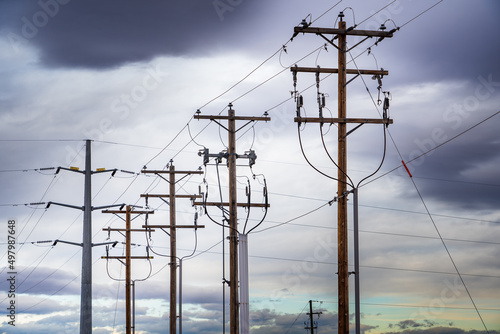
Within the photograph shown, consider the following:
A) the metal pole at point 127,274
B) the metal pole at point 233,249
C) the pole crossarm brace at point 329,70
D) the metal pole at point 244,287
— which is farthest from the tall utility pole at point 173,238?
the pole crossarm brace at point 329,70

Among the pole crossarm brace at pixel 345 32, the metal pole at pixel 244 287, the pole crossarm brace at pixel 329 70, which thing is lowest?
the metal pole at pixel 244 287

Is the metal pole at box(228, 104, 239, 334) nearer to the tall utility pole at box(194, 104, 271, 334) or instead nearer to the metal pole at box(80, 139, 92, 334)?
the tall utility pole at box(194, 104, 271, 334)

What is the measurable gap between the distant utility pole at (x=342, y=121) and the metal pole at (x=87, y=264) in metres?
13.2

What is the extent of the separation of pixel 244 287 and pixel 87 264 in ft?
23.2

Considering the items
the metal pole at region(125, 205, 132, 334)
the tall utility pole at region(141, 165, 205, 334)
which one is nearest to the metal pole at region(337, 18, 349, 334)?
the tall utility pole at region(141, 165, 205, 334)

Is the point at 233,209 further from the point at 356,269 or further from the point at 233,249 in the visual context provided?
the point at 356,269

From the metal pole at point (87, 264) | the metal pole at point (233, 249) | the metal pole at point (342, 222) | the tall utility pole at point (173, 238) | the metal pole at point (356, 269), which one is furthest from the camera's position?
the tall utility pole at point (173, 238)

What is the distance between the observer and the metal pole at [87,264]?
31.3 metres

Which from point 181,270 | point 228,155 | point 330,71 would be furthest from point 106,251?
point 330,71

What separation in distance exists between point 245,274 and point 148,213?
18.2 m

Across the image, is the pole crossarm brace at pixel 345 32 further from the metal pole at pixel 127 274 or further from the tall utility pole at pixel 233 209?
the metal pole at pixel 127 274

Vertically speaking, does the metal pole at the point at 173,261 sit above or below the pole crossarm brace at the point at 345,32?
below

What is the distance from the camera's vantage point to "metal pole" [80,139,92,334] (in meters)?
31.3

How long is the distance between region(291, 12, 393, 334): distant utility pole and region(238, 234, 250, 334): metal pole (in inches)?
289
